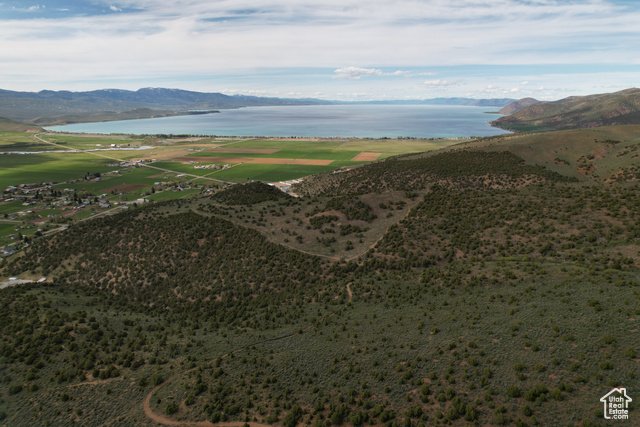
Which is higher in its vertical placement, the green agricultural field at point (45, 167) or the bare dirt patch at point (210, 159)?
the bare dirt patch at point (210, 159)

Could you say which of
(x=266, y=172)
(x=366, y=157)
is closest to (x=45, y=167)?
(x=266, y=172)

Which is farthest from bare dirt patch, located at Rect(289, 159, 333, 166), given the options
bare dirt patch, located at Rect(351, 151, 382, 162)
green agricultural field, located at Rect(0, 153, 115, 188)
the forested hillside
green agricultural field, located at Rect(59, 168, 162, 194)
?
the forested hillside

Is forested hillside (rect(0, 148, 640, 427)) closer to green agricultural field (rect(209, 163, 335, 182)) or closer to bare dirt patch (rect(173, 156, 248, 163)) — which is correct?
green agricultural field (rect(209, 163, 335, 182))

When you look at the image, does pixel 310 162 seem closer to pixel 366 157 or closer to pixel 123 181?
pixel 366 157

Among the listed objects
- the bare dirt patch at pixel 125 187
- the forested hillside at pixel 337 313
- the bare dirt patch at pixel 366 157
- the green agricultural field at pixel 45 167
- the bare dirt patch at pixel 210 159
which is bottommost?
the forested hillside at pixel 337 313

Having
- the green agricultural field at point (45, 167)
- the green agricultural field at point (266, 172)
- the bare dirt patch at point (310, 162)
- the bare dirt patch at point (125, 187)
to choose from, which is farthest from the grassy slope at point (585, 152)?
the green agricultural field at point (45, 167)

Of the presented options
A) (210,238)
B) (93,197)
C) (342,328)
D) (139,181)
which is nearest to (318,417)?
(342,328)

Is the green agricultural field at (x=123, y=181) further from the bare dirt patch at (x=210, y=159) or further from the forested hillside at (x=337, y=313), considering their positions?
the forested hillside at (x=337, y=313)

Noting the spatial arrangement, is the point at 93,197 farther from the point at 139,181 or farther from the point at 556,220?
the point at 556,220
